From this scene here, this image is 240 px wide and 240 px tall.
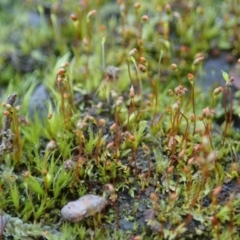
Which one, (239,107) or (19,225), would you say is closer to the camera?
(19,225)

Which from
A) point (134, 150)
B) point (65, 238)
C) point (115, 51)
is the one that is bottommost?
point (65, 238)

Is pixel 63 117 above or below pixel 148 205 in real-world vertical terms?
above

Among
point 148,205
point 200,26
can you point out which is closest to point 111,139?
point 148,205

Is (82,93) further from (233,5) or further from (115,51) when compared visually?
(233,5)

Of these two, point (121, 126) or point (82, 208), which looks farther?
point (121, 126)

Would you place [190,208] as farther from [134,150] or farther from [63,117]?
[63,117]

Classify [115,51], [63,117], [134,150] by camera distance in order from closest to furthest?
[134,150] → [63,117] → [115,51]

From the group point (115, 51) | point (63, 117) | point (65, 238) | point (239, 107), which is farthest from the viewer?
point (115, 51)

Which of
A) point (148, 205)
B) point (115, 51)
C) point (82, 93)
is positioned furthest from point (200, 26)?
point (148, 205)
